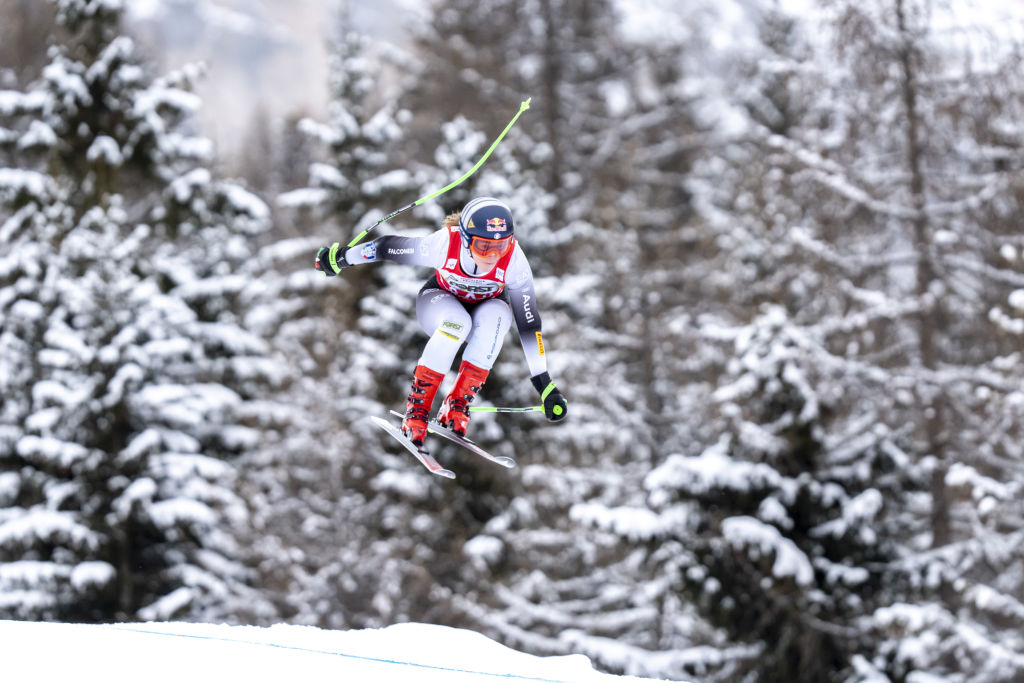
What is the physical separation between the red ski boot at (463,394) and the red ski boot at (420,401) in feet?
0.55

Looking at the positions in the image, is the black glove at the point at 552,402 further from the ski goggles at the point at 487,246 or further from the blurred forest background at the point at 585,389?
the blurred forest background at the point at 585,389

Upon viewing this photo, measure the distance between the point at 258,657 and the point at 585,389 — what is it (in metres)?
11.8

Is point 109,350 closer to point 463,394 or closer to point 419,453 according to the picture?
point 419,453

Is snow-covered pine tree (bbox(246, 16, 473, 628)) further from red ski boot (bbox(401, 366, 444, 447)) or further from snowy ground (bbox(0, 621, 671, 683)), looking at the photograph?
snowy ground (bbox(0, 621, 671, 683))

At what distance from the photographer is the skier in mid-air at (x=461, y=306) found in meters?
6.89

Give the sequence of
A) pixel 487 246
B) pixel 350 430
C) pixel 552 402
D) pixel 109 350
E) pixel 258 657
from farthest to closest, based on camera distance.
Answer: pixel 350 430, pixel 109 350, pixel 552 402, pixel 487 246, pixel 258 657

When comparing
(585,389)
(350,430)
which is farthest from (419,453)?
(350,430)

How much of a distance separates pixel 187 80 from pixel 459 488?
7865 millimetres

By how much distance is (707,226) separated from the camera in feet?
88.9

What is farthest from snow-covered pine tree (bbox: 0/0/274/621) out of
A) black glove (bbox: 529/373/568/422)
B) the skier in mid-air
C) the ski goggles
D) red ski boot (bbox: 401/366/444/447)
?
the ski goggles

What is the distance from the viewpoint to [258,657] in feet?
19.9

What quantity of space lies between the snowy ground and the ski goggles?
2.74m

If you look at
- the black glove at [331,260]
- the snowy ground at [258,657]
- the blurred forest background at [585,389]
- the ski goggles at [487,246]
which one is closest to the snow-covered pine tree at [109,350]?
the blurred forest background at [585,389]

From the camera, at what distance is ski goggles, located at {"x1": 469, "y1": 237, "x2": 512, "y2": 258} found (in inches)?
258
